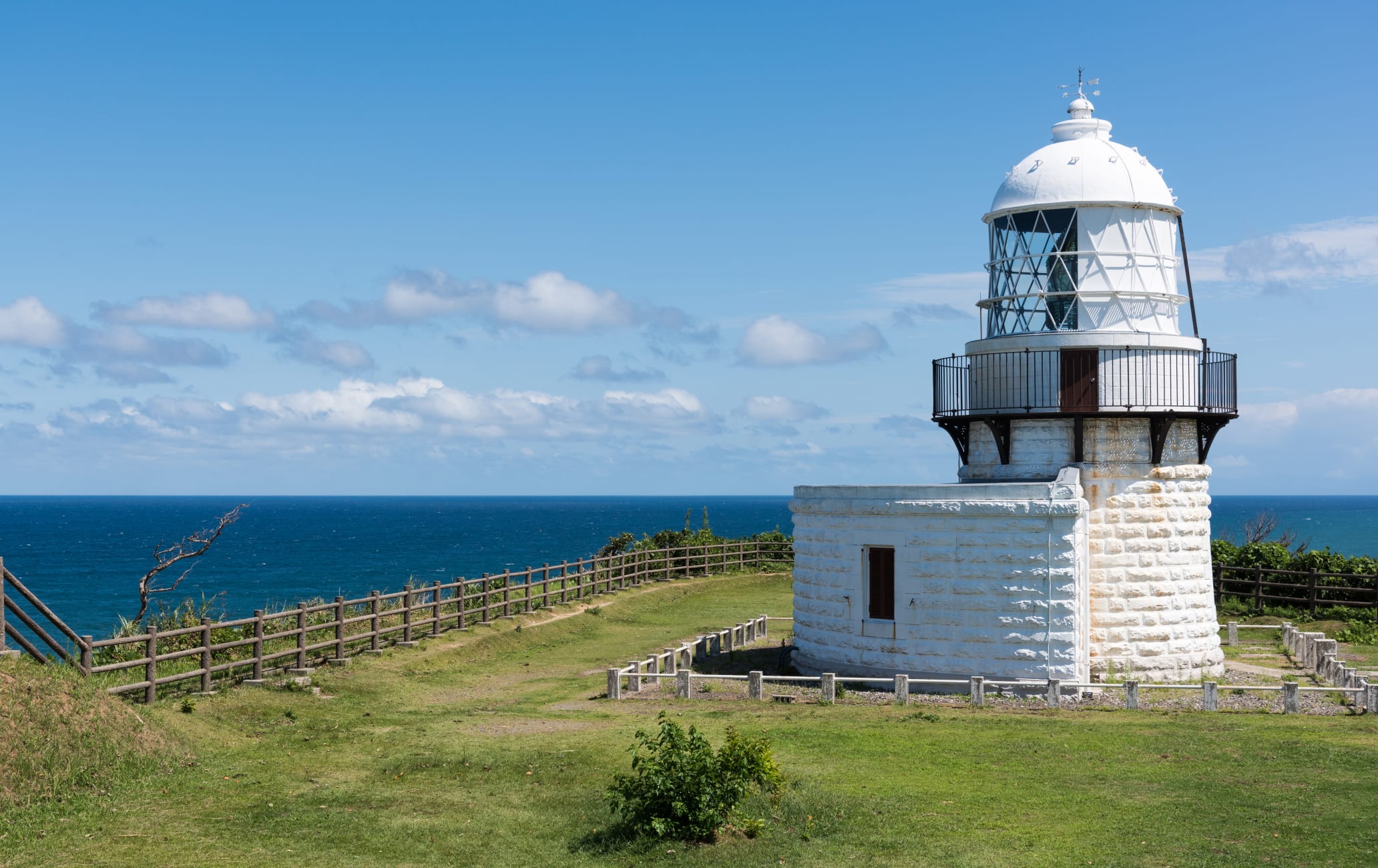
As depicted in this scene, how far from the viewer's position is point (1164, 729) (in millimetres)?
16641

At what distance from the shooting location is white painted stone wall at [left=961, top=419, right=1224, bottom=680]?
70.2ft

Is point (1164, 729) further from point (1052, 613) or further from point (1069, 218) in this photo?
point (1069, 218)

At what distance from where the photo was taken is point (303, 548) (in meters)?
106

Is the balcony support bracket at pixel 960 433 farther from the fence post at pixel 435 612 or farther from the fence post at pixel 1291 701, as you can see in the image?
the fence post at pixel 435 612

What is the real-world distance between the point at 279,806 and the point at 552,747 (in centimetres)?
365

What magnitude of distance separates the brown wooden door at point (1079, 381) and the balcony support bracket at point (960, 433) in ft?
7.42

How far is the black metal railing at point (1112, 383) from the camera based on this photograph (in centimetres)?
2197

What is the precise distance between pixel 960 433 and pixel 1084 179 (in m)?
5.54

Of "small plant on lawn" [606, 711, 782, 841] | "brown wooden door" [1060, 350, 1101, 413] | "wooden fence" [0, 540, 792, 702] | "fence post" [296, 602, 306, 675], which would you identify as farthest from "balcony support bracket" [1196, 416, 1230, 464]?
"fence post" [296, 602, 306, 675]

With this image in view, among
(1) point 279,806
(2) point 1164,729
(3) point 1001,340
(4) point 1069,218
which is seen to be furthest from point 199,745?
(4) point 1069,218

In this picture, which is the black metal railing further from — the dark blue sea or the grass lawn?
the dark blue sea

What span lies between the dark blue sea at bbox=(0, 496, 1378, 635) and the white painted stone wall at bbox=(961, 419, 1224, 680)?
20.3 m


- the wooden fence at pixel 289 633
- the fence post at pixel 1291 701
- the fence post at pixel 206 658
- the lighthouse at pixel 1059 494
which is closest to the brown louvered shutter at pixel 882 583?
the lighthouse at pixel 1059 494

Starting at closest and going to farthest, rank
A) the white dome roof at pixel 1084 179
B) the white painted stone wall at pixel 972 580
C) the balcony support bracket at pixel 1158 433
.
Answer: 1. the white painted stone wall at pixel 972 580
2. the balcony support bracket at pixel 1158 433
3. the white dome roof at pixel 1084 179
